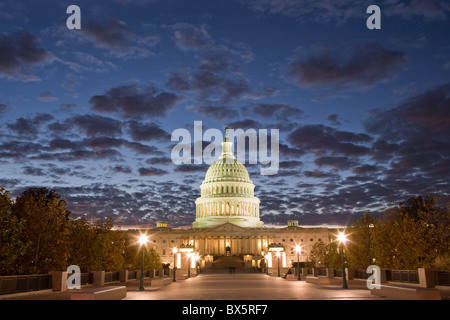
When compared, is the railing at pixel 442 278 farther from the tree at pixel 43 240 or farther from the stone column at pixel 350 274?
the tree at pixel 43 240

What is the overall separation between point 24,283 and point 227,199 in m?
140

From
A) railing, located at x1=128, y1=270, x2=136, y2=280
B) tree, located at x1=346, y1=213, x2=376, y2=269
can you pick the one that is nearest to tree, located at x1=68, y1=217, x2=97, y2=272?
railing, located at x1=128, y1=270, x2=136, y2=280

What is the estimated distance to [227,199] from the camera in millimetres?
168375

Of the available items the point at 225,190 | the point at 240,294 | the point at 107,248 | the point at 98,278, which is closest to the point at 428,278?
the point at 240,294

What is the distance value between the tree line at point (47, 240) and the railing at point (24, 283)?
5.31ft

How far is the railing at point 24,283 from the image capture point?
26.9m

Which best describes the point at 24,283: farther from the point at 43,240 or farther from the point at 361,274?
the point at 361,274

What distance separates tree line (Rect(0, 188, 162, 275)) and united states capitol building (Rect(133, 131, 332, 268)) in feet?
237

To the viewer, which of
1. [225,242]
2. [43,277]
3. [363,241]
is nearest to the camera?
[43,277]

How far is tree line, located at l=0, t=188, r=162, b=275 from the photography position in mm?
30438
